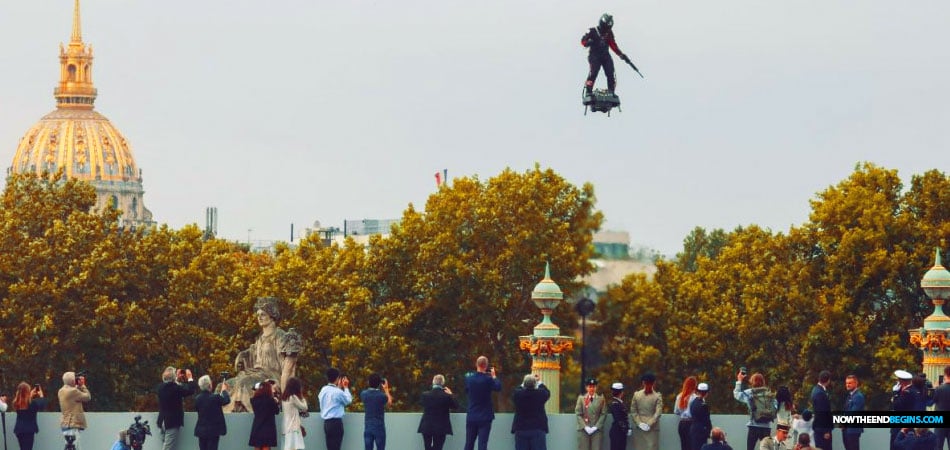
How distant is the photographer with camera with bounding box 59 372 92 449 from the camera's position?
5241 centimetres

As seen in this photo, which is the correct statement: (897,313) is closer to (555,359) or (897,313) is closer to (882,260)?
(882,260)

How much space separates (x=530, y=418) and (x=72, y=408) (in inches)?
318

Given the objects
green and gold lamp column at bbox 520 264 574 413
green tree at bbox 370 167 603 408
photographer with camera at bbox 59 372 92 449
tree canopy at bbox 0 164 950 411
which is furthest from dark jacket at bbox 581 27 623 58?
green tree at bbox 370 167 603 408

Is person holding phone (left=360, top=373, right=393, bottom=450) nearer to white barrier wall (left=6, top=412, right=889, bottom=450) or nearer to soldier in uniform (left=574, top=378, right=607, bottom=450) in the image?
white barrier wall (left=6, top=412, right=889, bottom=450)

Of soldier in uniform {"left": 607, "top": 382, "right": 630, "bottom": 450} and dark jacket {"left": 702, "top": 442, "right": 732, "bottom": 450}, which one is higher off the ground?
soldier in uniform {"left": 607, "top": 382, "right": 630, "bottom": 450}

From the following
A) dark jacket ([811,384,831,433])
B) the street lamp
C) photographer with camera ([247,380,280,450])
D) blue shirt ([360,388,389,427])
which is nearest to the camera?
dark jacket ([811,384,831,433])

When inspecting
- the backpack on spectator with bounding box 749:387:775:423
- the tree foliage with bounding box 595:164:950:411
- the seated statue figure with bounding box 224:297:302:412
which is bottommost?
the backpack on spectator with bounding box 749:387:775:423

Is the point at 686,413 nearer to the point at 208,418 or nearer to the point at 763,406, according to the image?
the point at 763,406

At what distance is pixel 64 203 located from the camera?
320 ft

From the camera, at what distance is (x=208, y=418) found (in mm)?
51594

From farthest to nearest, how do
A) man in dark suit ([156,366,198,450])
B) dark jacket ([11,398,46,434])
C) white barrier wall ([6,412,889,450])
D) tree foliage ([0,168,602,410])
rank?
tree foliage ([0,168,602,410]), white barrier wall ([6,412,889,450]), dark jacket ([11,398,46,434]), man in dark suit ([156,366,198,450])

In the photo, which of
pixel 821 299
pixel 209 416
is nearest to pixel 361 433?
pixel 209 416

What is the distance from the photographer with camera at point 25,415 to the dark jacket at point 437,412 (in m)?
6.74

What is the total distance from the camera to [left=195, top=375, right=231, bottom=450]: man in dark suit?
5.92ft
